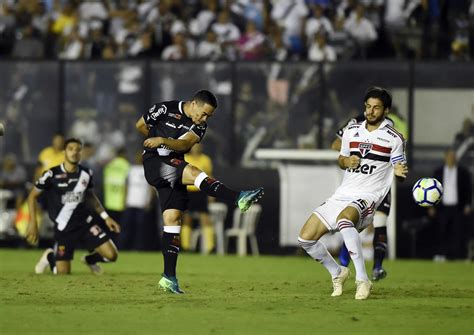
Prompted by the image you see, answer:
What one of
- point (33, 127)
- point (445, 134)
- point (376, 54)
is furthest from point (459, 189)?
point (33, 127)

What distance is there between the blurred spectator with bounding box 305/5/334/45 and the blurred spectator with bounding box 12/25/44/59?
569 cm

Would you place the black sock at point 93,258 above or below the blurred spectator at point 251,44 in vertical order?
below

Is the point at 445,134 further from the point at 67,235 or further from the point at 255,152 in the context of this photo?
the point at 67,235

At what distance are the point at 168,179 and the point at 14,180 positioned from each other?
1353 centimetres

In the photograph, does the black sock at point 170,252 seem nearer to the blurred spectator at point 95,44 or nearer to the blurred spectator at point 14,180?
the blurred spectator at point 14,180

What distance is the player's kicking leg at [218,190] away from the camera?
1264 centimetres

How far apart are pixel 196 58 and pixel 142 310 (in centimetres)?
1485

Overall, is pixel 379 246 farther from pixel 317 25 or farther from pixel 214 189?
pixel 317 25

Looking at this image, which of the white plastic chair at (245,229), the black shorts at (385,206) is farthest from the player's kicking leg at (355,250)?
the white plastic chair at (245,229)

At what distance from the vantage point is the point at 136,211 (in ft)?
84.5

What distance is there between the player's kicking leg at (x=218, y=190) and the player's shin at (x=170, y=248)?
527 mm

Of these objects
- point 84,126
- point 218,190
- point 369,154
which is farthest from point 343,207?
point 84,126

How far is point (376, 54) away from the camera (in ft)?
84.4

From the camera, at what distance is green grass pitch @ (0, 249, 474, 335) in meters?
10.1
